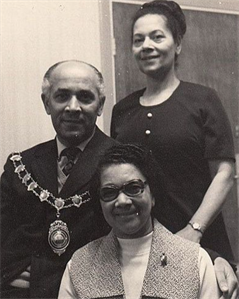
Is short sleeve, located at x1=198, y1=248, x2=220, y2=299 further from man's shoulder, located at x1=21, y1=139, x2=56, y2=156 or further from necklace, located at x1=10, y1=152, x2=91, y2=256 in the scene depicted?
man's shoulder, located at x1=21, y1=139, x2=56, y2=156

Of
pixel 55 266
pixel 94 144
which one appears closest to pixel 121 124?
pixel 94 144

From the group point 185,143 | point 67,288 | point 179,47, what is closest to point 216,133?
point 185,143

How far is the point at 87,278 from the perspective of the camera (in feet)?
3.09

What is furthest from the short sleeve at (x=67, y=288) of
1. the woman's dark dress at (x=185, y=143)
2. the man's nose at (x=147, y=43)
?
the man's nose at (x=147, y=43)

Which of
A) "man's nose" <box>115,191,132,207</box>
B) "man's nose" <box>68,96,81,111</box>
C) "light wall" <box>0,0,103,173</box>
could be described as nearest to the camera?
"man's nose" <box>115,191,132,207</box>

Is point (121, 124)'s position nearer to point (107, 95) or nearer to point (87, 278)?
point (107, 95)

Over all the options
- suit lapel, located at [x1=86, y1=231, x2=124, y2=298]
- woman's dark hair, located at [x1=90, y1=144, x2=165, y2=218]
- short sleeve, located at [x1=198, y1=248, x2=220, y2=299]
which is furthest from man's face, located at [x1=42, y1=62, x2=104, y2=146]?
short sleeve, located at [x1=198, y1=248, x2=220, y2=299]

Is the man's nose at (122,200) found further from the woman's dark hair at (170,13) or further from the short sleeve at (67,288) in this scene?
the woman's dark hair at (170,13)

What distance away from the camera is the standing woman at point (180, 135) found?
3.41ft

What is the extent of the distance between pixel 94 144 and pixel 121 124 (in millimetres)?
98

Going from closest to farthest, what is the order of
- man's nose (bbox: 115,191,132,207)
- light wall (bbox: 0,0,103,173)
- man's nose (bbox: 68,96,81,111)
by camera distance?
man's nose (bbox: 115,191,132,207) < man's nose (bbox: 68,96,81,111) < light wall (bbox: 0,0,103,173)

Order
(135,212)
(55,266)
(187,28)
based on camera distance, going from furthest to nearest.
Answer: (187,28) < (55,266) < (135,212)

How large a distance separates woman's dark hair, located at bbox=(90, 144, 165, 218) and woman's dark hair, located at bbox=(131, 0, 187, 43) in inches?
11.1

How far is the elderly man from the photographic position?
1.01m
